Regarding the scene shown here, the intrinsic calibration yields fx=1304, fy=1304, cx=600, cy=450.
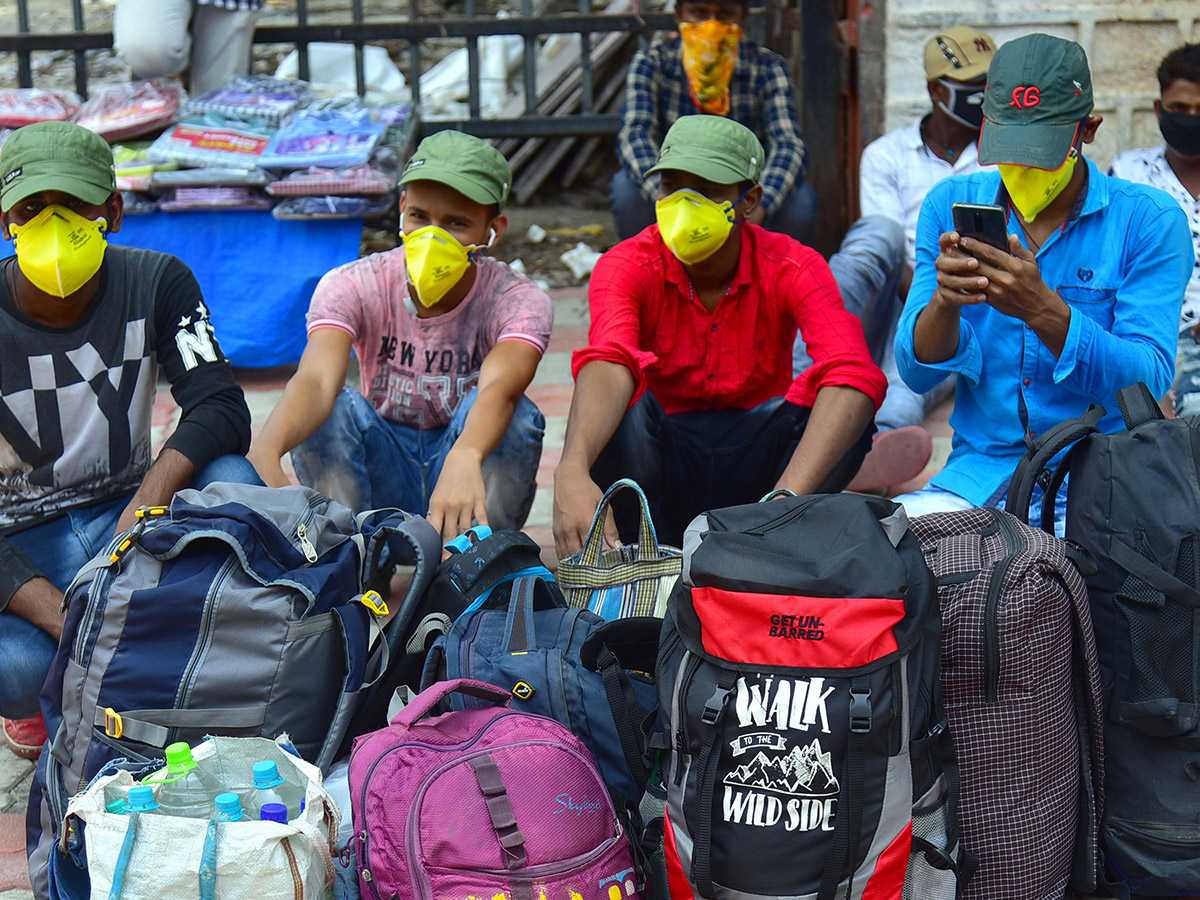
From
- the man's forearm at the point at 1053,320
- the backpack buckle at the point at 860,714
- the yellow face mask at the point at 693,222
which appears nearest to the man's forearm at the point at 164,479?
the yellow face mask at the point at 693,222

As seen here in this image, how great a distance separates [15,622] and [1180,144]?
3.15 m

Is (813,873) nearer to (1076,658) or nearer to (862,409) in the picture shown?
(1076,658)

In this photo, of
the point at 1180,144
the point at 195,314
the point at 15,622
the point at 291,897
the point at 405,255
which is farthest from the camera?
the point at 1180,144

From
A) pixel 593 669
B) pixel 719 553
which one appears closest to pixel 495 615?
pixel 593 669

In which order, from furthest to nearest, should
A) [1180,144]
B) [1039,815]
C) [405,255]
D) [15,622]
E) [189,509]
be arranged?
1. [1180,144]
2. [405,255]
3. [15,622]
4. [189,509]
5. [1039,815]

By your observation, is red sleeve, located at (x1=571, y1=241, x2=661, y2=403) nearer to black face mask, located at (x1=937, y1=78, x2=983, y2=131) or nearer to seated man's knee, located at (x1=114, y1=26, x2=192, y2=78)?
black face mask, located at (x1=937, y1=78, x2=983, y2=131)

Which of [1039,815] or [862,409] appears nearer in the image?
[1039,815]

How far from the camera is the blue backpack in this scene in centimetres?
221

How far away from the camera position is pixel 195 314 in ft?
9.60

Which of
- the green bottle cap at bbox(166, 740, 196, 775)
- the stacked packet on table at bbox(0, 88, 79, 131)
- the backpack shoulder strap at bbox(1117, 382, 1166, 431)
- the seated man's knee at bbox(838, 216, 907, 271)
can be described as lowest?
the green bottle cap at bbox(166, 740, 196, 775)

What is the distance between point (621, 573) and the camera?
2.59 metres

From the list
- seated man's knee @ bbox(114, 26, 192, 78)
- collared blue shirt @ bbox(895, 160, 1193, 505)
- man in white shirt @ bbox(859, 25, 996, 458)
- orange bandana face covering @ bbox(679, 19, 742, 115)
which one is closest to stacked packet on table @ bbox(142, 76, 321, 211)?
seated man's knee @ bbox(114, 26, 192, 78)

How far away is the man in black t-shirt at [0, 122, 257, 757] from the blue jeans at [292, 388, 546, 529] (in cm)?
30

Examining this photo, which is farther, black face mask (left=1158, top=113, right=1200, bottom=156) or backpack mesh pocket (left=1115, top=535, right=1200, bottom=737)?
black face mask (left=1158, top=113, right=1200, bottom=156)
